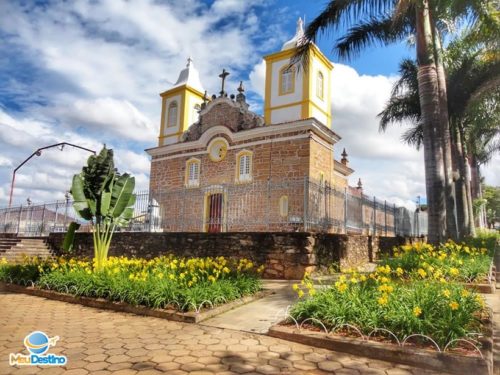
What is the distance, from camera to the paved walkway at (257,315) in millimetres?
5547

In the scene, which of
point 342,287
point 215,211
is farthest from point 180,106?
point 342,287

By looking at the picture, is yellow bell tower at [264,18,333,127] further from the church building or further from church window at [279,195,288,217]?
church window at [279,195,288,217]

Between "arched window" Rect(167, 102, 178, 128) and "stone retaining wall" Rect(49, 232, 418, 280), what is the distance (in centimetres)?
1120

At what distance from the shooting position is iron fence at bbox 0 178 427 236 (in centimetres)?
1148

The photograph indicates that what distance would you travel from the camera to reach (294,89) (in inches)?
736

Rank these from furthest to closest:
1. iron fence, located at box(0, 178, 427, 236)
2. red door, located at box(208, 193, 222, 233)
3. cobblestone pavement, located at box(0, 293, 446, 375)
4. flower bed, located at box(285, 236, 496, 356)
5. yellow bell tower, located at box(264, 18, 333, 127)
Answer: yellow bell tower, located at box(264, 18, 333, 127)
red door, located at box(208, 193, 222, 233)
iron fence, located at box(0, 178, 427, 236)
flower bed, located at box(285, 236, 496, 356)
cobblestone pavement, located at box(0, 293, 446, 375)

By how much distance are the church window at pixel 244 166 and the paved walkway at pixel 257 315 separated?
37.0ft

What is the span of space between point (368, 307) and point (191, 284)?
3227 mm

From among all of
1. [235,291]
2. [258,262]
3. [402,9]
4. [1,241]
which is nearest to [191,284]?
[235,291]

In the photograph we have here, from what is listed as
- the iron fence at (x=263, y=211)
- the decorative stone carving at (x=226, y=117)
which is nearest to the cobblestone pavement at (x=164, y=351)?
the iron fence at (x=263, y=211)

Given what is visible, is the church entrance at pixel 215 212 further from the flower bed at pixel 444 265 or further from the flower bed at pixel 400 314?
the flower bed at pixel 400 314

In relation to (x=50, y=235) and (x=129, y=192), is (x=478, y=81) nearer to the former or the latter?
(x=129, y=192)

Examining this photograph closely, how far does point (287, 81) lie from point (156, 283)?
14.6 meters

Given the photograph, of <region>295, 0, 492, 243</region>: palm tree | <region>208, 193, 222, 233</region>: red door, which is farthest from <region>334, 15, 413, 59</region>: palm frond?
<region>208, 193, 222, 233</region>: red door
